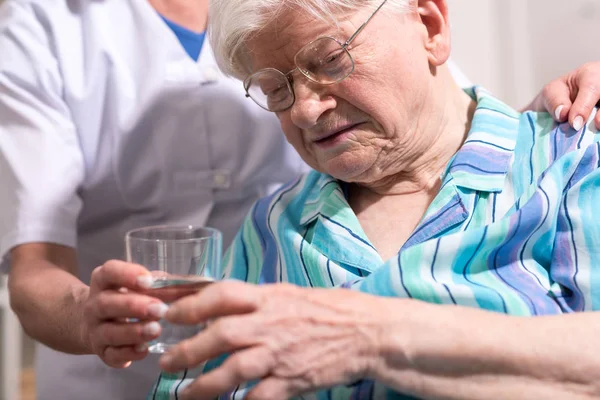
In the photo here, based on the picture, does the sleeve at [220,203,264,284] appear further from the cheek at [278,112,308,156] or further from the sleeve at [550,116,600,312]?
the sleeve at [550,116,600,312]

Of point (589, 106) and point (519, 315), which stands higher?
point (589, 106)

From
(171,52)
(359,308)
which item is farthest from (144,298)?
(171,52)

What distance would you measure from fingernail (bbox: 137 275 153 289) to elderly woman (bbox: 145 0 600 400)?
4.3 inches

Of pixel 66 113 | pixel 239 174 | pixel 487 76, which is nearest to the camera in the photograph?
pixel 66 113

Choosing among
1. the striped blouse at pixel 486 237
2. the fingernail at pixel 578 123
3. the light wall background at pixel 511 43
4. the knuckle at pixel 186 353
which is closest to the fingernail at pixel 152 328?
the knuckle at pixel 186 353

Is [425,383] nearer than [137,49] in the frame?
Yes

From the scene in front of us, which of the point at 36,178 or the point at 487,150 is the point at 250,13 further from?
the point at 36,178

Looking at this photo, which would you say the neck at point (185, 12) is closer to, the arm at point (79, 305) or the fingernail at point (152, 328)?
the arm at point (79, 305)

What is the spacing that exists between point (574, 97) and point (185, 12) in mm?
887

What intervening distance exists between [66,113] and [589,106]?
1.05 metres

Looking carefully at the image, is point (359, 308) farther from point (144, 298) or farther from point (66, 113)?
point (66, 113)

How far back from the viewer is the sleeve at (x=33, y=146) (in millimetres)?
1568

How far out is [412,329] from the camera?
3.31 feet

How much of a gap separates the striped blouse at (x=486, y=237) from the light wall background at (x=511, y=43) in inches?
61.6
